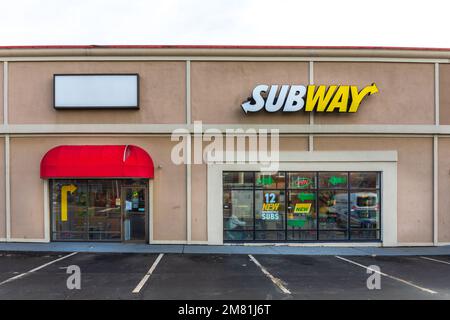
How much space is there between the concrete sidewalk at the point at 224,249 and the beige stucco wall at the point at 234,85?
5.00 metres

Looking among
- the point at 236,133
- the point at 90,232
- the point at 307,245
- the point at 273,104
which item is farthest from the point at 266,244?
the point at 90,232

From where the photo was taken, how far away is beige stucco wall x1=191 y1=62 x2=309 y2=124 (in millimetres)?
12406

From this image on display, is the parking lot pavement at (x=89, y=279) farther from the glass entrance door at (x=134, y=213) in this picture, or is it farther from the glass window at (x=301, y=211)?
the glass window at (x=301, y=211)

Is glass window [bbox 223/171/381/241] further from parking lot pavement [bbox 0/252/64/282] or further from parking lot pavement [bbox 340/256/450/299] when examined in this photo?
parking lot pavement [bbox 0/252/64/282]

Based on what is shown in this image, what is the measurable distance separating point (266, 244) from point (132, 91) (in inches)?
322

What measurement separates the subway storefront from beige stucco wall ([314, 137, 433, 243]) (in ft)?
0.18

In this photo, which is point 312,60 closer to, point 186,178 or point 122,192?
point 186,178

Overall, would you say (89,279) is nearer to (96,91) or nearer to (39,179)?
(39,179)

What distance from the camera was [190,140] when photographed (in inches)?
484

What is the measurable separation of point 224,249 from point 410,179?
8111mm

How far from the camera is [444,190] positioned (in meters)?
12.6

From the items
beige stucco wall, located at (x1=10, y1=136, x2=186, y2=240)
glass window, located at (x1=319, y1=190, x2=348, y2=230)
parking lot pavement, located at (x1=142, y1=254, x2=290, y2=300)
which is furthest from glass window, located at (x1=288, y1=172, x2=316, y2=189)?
beige stucco wall, located at (x1=10, y1=136, x2=186, y2=240)

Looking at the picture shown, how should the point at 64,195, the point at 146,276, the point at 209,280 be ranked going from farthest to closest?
the point at 64,195 < the point at 146,276 < the point at 209,280

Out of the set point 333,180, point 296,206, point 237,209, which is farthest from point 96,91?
point 333,180
